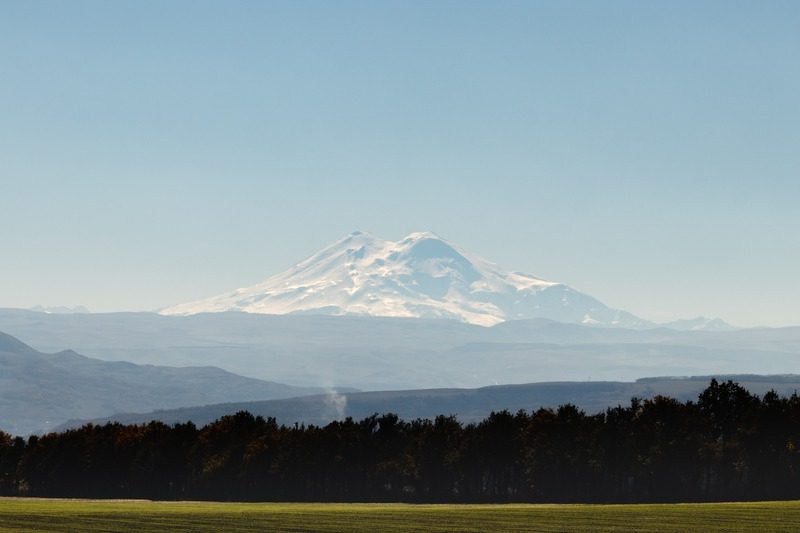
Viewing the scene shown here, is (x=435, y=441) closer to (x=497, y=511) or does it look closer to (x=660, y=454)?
(x=660, y=454)

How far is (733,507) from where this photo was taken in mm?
112250

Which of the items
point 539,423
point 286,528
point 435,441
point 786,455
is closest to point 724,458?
point 786,455

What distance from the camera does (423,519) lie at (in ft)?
333

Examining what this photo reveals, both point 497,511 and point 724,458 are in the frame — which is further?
point 724,458

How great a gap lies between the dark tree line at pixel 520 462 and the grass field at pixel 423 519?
2249 inches

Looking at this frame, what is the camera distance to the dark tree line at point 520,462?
174m

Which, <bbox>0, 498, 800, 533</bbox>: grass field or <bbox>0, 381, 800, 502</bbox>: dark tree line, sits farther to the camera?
<bbox>0, 381, 800, 502</bbox>: dark tree line

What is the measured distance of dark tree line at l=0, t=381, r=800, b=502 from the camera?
17362 centimetres

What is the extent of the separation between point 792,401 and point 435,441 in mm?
54429

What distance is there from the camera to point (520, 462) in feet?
627

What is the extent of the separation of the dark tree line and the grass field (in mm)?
57122

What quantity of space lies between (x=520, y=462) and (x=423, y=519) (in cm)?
9187

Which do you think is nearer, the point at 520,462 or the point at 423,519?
the point at 423,519

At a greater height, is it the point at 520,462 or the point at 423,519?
the point at 520,462
